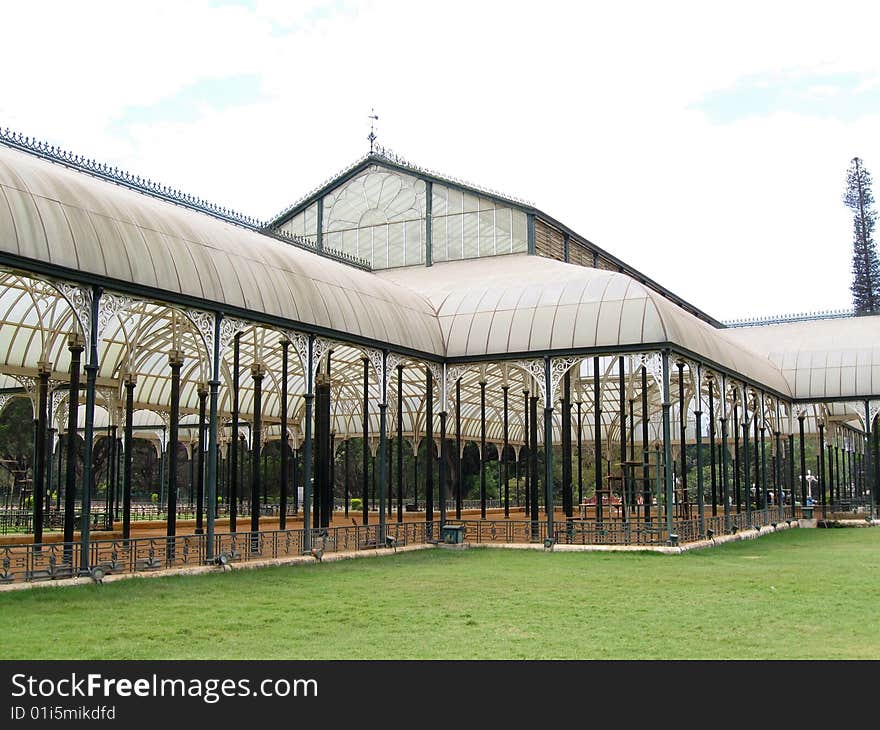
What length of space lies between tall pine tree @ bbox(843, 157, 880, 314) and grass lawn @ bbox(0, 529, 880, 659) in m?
60.0

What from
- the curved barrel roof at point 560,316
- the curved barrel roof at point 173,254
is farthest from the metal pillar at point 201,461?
the curved barrel roof at point 560,316

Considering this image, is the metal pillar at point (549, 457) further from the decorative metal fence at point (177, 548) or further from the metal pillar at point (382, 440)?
the metal pillar at point (382, 440)

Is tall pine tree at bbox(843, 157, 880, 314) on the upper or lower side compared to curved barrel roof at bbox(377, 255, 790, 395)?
upper

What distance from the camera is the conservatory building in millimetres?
18672

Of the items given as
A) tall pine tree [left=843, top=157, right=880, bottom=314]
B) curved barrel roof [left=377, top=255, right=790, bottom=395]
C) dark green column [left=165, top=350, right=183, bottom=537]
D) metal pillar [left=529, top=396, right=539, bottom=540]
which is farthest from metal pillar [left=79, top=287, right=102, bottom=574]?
tall pine tree [left=843, top=157, right=880, bottom=314]

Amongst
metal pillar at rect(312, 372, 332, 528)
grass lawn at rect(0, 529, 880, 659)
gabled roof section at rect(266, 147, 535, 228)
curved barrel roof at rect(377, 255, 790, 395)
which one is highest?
gabled roof section at rect(266, 147, 535, 228)

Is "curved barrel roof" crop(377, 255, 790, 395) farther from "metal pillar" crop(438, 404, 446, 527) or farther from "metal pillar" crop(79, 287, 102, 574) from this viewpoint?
"metal pillar" crop(79, 287, 102, 574)

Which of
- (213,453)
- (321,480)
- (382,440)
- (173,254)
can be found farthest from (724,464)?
(173,254)

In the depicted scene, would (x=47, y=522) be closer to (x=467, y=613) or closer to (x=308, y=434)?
(x=308, y=434)

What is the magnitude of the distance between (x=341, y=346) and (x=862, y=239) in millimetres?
62086

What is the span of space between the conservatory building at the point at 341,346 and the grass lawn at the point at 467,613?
120 inches

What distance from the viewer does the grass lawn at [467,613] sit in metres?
11.4
